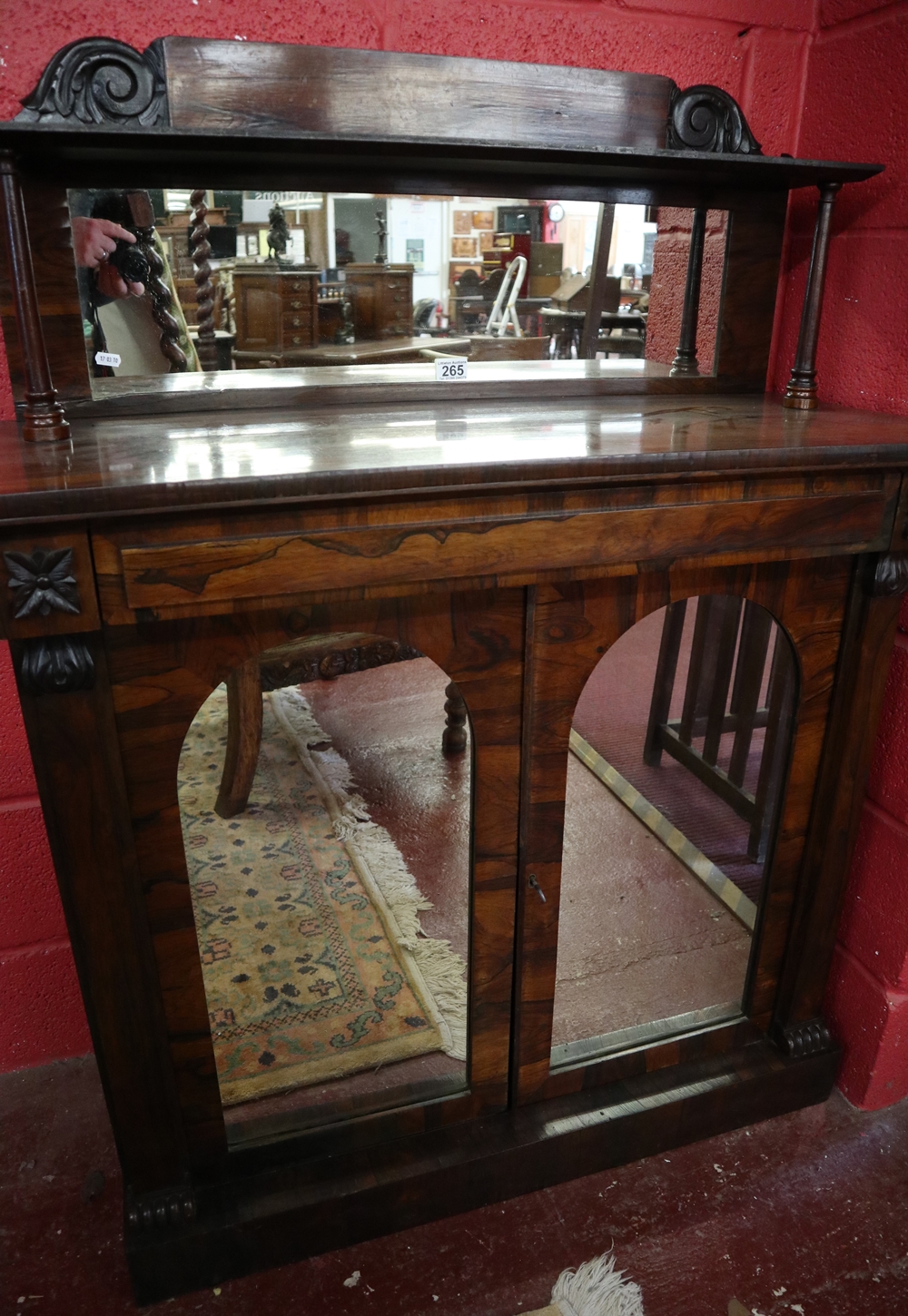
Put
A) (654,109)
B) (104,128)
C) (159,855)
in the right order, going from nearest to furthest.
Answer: (104,128) < (159,855) < (654,109)

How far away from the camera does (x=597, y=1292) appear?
1369 millimetres

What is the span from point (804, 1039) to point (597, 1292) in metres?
0.55

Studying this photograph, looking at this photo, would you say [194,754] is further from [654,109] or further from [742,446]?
[654,109]

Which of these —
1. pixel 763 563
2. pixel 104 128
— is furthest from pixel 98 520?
pixel 763 563

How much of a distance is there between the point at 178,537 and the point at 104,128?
0.50 meters

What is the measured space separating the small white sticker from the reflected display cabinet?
0.02 meters

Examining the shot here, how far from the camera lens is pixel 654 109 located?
145 cm

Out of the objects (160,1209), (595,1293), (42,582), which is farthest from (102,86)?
(595,1293)

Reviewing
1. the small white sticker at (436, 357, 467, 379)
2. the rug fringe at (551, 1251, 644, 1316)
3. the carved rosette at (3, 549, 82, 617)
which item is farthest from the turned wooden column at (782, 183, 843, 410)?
the rug fringe at (551, 1251, 644, 1316)

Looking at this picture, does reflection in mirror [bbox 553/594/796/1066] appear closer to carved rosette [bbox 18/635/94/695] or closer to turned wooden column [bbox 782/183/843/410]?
turned wooden column [bbox 782/183/843/410]

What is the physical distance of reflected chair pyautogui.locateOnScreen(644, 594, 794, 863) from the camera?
1387 millimetres

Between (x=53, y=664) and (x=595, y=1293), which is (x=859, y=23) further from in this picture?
(x=595, y=1293)

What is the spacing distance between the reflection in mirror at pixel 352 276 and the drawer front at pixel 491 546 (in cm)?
50

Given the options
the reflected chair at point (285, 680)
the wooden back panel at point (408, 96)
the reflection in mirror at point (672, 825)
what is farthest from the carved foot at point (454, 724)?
the wooden back panel at point (408, 96)
